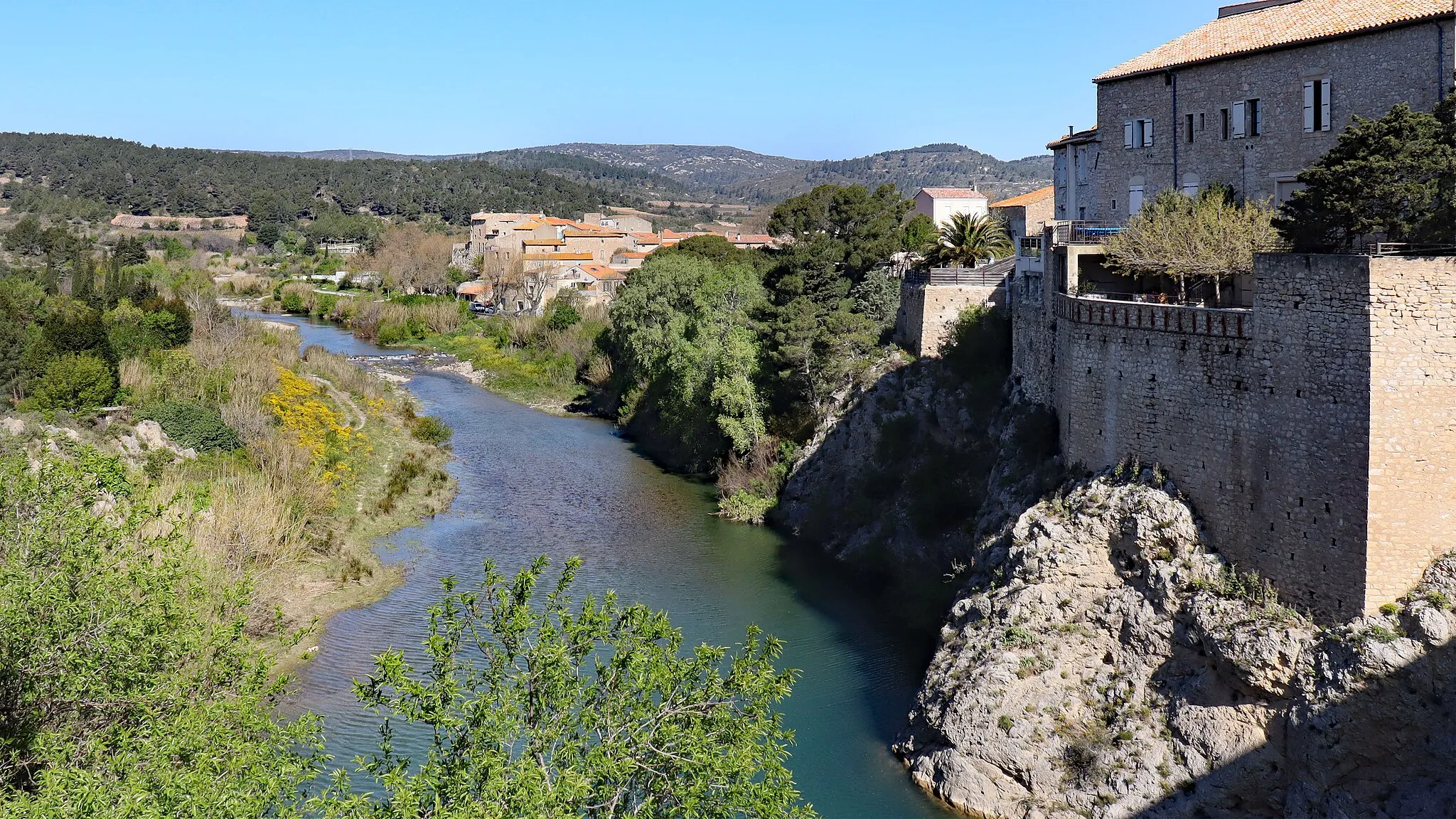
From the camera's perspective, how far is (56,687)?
14.0m

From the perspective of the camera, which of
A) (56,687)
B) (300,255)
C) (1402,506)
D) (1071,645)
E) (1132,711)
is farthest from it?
(300,255)

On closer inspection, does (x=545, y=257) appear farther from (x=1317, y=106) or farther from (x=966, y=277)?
(x=1317, y=106)

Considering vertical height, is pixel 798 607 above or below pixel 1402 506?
below

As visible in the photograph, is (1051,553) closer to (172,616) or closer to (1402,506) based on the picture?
(1402,506)

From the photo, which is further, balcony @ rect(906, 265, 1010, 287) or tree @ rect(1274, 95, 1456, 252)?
balcony @ rect(906, 265, 1010, 287)

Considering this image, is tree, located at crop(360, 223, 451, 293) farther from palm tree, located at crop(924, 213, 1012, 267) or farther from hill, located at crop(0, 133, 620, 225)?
palm tree, located at crop(924, 213, 1012, 267)

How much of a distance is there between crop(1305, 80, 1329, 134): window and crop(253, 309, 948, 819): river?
42.3 feet

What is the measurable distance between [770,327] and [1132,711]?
2084 centimetres

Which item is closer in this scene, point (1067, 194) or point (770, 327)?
point (1067, 194)

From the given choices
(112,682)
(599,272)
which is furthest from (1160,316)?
(599,272)

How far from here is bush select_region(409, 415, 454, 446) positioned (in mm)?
44188

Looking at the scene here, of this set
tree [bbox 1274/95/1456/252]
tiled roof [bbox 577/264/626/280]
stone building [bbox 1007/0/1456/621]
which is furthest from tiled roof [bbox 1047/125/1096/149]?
tiled roof [bbox 577/264/626/280]

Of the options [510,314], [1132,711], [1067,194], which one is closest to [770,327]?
[1067,194]

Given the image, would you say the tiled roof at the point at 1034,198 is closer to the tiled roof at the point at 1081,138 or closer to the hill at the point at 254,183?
the tiled roof at the point at 1081,138
